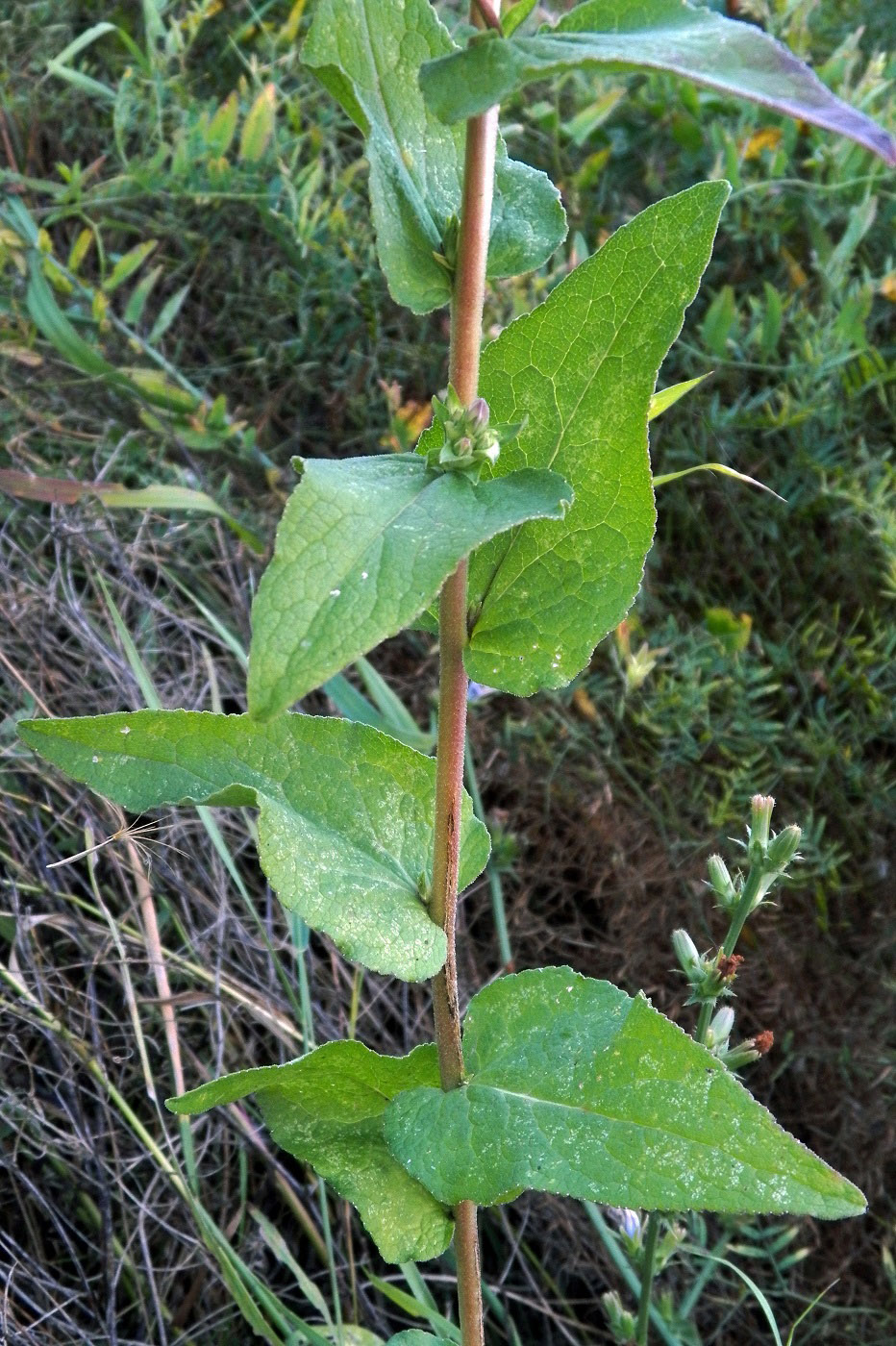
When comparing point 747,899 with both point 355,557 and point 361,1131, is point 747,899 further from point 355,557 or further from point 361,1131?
point 355,557

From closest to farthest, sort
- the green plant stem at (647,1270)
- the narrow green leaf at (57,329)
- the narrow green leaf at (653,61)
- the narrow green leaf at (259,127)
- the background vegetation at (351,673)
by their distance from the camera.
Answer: the narrow green leaf at (653,61), the green plant stem at (647,1270), the background vegetation at (351,673), the narrow green leaf at (57,329), the narrow green leaf at (259,127)

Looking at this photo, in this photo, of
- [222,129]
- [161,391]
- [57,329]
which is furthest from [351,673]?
[222,129]

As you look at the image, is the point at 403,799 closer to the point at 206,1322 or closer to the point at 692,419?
the point at 206,1322

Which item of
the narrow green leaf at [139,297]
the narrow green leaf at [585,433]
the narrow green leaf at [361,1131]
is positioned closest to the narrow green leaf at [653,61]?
the narrow green leaf at [585,433]

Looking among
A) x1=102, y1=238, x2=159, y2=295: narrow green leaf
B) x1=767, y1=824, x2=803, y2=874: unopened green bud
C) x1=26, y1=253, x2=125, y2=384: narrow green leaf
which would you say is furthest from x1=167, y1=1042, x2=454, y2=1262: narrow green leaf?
x1=102, y1=238, x2=159, y2=295: narrow green leaf

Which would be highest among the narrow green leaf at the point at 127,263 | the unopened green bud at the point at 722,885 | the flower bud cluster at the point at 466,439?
the flower bud cluster at the point at 466,439

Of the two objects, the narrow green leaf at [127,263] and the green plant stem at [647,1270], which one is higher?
the narrow green leaf at [127,263]

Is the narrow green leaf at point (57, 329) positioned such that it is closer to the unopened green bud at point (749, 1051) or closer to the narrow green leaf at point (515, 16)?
the narrow green leaf at point (515, 16)
